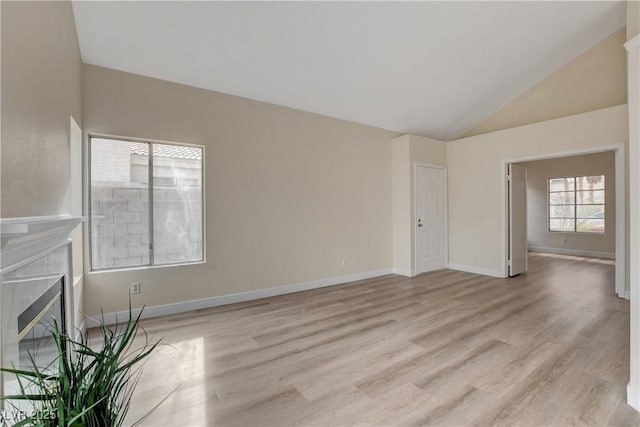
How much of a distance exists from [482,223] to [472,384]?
425 cm

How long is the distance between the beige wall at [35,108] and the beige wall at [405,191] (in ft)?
16.3

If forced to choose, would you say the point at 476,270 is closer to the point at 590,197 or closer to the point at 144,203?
the point at 590,197

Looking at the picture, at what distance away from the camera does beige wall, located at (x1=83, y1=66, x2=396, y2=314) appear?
3361 millimetres

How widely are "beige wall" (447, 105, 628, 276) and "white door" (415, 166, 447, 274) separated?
0.19 meters

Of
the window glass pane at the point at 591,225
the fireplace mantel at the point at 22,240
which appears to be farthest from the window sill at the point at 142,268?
the window glass pane at the point at 591,225

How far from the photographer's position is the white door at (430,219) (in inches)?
227

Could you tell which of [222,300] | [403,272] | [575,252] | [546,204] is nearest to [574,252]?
[575,252]

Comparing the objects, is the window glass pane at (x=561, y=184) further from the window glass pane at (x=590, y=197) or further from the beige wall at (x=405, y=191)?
the beige wall at (x=405, y=191)

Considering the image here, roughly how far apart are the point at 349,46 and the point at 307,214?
2446 millimetres

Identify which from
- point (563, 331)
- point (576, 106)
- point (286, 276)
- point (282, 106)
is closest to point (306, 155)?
point (282, 106)

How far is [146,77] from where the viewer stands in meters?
3.45

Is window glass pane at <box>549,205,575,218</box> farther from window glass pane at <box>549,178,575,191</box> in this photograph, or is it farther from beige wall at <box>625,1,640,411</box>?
beige wall at <box>625,1,640,411</box>

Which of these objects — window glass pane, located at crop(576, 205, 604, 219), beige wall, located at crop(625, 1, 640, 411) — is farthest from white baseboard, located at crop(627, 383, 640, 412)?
window glass pane, located at crop(576, 205, 604, 219)

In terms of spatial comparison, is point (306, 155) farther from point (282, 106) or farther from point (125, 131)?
point (125, 131)
